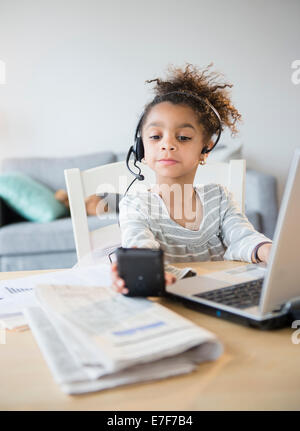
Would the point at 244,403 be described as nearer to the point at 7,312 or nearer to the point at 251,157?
the point at 7,312

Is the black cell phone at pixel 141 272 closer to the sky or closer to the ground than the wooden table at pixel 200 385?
closer to the sky

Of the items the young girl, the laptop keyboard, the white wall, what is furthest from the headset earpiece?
the white wall

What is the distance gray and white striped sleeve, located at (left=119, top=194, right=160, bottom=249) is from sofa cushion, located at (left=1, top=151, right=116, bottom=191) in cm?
192

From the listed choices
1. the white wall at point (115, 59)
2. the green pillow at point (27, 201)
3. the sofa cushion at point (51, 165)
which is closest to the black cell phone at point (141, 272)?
the green pillow at point (27, 201)

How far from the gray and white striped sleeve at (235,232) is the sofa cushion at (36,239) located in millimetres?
1328

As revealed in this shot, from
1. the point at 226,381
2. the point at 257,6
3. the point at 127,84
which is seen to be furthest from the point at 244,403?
the point at 257,6

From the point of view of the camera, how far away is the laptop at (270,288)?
1.59 ft

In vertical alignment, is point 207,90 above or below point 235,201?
above

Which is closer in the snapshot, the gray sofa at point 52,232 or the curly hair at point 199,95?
the curly hair at point 199,95

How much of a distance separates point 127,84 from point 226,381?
2.99 meters

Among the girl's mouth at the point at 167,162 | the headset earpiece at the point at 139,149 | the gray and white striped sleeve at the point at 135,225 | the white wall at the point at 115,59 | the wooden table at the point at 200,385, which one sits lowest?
the wooden table at the point at 200,385

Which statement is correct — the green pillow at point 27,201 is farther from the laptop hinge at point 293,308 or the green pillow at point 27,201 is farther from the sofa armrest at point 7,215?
the laptop hinge at point 293,308

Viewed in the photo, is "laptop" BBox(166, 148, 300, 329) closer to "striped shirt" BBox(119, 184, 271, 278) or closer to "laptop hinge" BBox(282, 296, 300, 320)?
"laptop hinge" BBox(282, 296, 300, 320)

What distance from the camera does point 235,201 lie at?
1210mm
